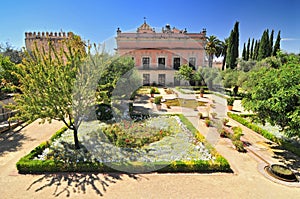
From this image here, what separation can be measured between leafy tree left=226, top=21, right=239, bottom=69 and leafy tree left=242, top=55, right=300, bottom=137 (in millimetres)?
Result: 26293

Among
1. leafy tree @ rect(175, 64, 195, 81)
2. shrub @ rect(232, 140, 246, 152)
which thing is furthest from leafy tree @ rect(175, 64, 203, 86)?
shrub @ rect(232, 140, 246, 152)

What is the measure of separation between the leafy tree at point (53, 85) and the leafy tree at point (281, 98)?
718cm

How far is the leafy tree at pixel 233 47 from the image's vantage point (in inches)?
1276

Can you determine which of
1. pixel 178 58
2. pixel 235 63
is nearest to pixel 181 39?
pixel 178 58

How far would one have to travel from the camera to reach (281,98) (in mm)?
7426

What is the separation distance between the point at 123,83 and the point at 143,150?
6.11 m

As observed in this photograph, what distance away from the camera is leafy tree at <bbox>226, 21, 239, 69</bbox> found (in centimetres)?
3241

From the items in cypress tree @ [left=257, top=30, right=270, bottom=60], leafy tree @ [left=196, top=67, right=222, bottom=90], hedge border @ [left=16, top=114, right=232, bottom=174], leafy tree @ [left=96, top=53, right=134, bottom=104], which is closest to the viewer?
hedge border @ [left=16, top=114, right=232, bottom=174]

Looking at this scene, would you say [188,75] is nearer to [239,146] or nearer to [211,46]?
→ [211,46]

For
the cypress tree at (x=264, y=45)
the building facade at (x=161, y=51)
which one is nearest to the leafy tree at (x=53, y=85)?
the building facade at (x=161, y=51)

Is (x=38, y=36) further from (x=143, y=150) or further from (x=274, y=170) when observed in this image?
(x=274, y=170)

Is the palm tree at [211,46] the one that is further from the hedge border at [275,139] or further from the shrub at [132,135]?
the shrub at [132,135]

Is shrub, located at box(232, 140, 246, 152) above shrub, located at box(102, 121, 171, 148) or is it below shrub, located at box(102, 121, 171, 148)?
below

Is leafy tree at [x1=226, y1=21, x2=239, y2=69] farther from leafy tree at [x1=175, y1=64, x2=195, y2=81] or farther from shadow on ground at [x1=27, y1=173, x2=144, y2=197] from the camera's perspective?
shadow on ground at [x1=27, y1=173, x2=144, y2=197]
